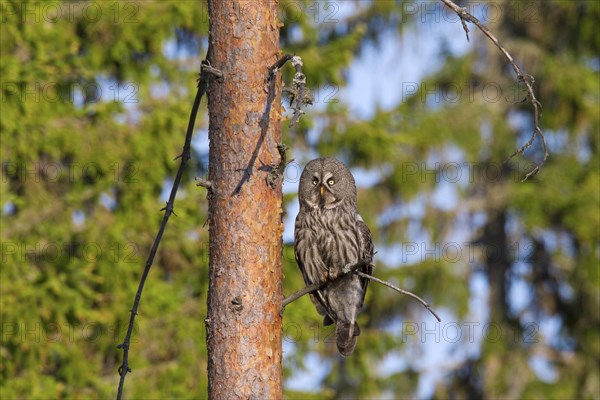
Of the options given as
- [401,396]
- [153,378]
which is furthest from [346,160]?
[401,396]

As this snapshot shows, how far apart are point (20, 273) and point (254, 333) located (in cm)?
532

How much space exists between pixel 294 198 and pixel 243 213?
19.5ft

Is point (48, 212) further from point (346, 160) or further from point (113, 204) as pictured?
point (346, 160)

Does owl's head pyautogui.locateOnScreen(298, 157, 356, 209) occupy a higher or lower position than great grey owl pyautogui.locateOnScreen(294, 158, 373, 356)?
higher

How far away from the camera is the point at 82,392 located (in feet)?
32.6

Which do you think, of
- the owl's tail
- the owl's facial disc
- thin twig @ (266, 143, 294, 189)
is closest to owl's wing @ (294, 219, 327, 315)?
the owl's facial disc

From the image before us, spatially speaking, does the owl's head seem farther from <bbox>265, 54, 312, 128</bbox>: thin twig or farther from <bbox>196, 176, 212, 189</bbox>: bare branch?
<bbox>265, 54, 312, 128</bbox>: thin twig

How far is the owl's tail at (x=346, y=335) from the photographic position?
671cm

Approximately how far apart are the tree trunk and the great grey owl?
6.09 feet

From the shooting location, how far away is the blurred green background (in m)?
9.72

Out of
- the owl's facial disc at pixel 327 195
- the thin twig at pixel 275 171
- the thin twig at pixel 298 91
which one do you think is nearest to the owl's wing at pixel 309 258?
the owl's facial disc at pixel 327 195

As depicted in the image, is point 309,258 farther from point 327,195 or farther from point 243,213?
point 243,213

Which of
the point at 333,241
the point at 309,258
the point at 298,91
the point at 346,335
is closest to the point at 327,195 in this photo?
the point at 333,241

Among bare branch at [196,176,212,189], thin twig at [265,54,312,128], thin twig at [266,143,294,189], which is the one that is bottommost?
bare branch at [196,176,212,189]
